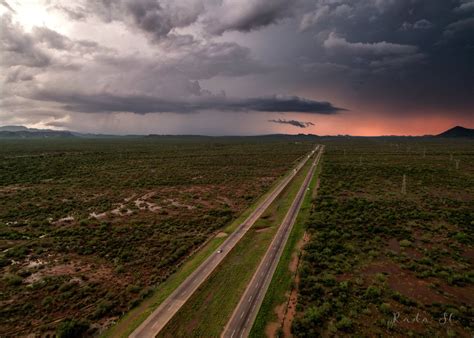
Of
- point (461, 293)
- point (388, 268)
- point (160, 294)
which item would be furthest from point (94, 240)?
point (461, 293)

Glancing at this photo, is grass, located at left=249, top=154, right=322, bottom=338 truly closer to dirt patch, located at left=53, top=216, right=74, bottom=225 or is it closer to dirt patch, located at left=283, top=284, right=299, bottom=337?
dirt patch, located at left=283, top=284, right=299, bottom=337

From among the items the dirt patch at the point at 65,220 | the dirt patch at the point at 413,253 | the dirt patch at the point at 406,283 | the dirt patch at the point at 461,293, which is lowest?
the dirt patch at the point at 65,220

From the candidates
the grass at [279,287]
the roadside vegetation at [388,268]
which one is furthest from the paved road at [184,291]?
the roadside vegetation at [388,268]

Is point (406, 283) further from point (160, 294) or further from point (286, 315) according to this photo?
point (160, 294)

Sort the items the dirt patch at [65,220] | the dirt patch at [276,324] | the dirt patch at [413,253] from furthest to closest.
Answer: the dirt patch at [65,220], the dirt patch at [413,253], the dirt patch at [276,324]

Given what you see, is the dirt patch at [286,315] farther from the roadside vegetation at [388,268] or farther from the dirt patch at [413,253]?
the dirt patch at [413,253]

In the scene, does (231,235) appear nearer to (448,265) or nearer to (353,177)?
(448,265)

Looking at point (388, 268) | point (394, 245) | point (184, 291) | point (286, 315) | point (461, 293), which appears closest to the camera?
point (286, 315)
